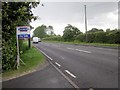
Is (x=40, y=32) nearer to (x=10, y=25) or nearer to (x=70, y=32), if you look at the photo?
(x=70, y=32)

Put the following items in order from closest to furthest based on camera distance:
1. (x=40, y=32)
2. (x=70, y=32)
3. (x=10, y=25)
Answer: (x=10, y=25) → (x=70, y=32) → (x=40, y=32)

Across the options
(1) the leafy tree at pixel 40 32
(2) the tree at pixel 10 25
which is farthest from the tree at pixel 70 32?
(1) the leafy tree at pixel 40 32

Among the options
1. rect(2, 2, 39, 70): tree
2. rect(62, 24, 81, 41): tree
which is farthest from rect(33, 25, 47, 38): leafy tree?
rect(2, 2, 39, 70): tree

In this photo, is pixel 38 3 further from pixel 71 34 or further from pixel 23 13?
pixel 71 34

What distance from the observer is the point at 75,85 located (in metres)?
9.84

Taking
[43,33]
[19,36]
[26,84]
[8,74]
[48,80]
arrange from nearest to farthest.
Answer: [26,84] < [48,80] < [8,74] < [19,36] < [43,33]

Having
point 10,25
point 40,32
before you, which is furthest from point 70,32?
point 40,32

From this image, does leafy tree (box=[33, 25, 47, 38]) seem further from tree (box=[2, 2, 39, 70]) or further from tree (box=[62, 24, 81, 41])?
tree (box=[2, 2, 39, 70])

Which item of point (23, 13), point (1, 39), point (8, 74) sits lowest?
point (8, 74)

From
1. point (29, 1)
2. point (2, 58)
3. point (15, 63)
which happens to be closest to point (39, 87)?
point (2, 58)

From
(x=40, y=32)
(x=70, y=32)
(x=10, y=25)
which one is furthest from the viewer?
(x=40, y=32)

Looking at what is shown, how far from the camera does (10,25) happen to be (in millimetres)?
15875

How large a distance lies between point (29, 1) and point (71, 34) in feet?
210

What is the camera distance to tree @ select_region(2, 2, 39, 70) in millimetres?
15000
